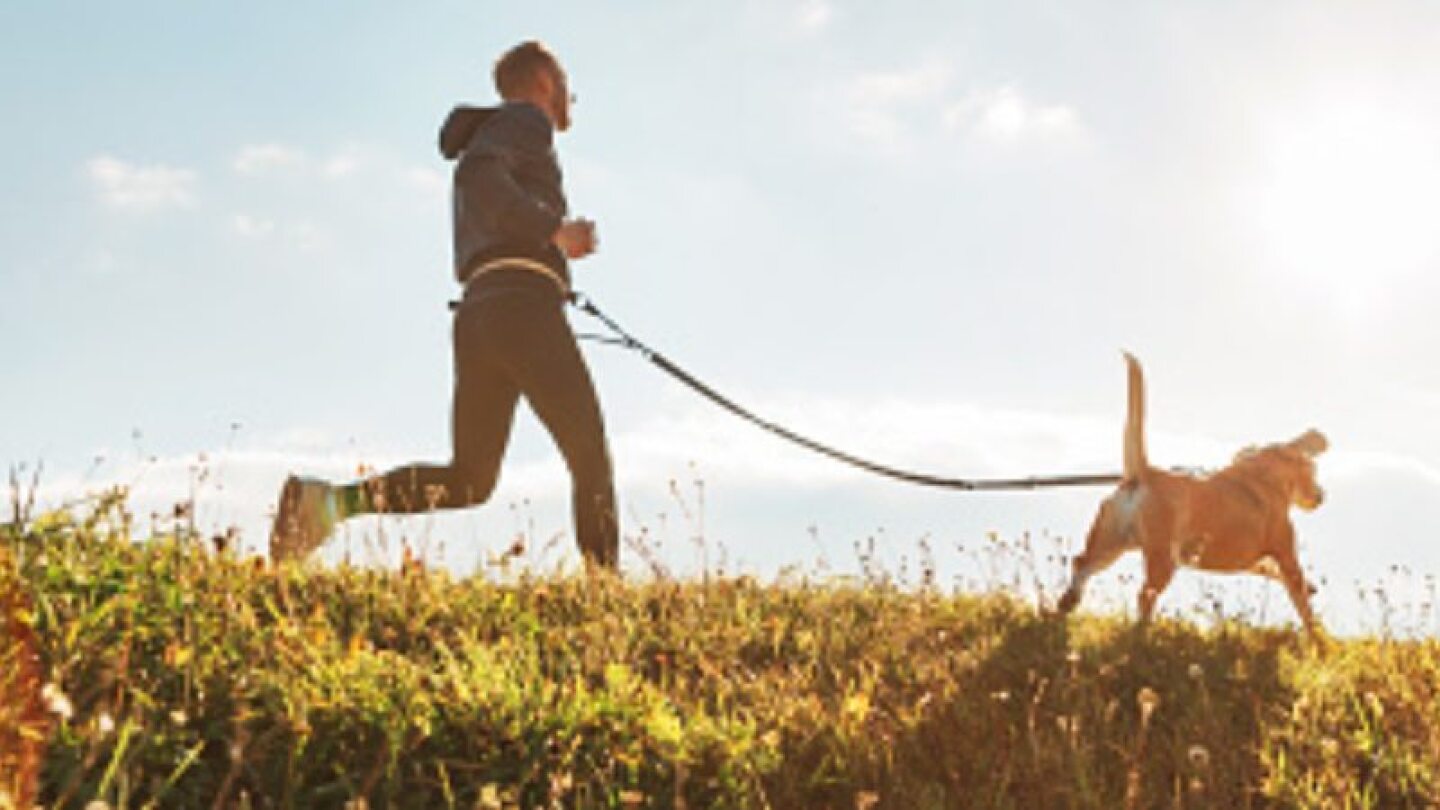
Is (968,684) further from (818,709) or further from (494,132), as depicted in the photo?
(494,132)

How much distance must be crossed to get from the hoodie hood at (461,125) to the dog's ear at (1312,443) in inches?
172

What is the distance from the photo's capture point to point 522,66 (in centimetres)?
698

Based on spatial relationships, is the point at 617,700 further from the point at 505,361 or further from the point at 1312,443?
the point at 1312,443

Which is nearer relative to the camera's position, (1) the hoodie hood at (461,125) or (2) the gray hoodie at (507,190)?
(2) the gray hoodie at (507,190)

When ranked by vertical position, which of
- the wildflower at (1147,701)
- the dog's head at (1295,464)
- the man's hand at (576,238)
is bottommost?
the wildflower at (1147,701)

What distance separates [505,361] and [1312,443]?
4121mm

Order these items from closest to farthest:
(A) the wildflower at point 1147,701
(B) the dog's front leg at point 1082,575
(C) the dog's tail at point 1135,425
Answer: (A) the wildflower at point 1147,701 < (C) the dog's tail at point 1135,425 < (B) the dog's front leg at point 1082,575

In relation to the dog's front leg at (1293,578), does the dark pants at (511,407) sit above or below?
above

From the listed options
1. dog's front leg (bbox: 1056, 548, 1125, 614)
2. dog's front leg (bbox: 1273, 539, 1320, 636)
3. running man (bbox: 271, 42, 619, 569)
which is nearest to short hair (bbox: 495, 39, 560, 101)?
running man (bbox: 271, 42, 619, 569)

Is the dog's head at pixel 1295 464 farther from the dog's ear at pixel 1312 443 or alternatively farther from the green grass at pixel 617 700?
the green grass at pixel 617 700

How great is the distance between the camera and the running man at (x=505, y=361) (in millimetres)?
6383

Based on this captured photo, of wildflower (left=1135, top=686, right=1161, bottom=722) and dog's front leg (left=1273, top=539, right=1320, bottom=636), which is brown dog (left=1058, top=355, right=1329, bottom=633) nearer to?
dog's front leg (left=1273, top=539, right=1320, bottom=636)

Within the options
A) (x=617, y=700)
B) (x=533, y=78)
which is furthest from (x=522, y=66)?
(x=617, y=700)

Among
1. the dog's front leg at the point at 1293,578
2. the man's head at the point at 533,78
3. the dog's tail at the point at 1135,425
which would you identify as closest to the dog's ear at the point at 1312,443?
the dog's front leg at the point at 1293,578
